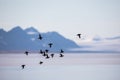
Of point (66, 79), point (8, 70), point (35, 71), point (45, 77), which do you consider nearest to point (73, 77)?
point (66, 79)

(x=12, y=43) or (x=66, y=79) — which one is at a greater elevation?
(x=12, y=43)

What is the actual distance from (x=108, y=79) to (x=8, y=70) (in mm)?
2685

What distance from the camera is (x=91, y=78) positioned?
21.3 feet

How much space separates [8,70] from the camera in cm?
754

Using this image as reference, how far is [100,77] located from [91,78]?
20 cm

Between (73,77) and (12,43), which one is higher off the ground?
(12,43)

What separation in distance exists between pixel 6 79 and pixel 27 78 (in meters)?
0.46

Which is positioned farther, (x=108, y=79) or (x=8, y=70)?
(x=8, y=70)

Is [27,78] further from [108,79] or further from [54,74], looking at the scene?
[108,79]

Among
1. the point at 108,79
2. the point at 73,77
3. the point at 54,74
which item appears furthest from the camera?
the point at 54,74

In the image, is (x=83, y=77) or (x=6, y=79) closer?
(x=6, y=79)

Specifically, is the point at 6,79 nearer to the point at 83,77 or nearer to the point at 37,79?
the point at 37,79

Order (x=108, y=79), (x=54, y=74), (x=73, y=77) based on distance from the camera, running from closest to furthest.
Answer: (x=108, y=79) → (x=73, y=77) → (x=54, y=74)

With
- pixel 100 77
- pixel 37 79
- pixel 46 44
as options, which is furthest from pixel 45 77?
pixel 100 77
